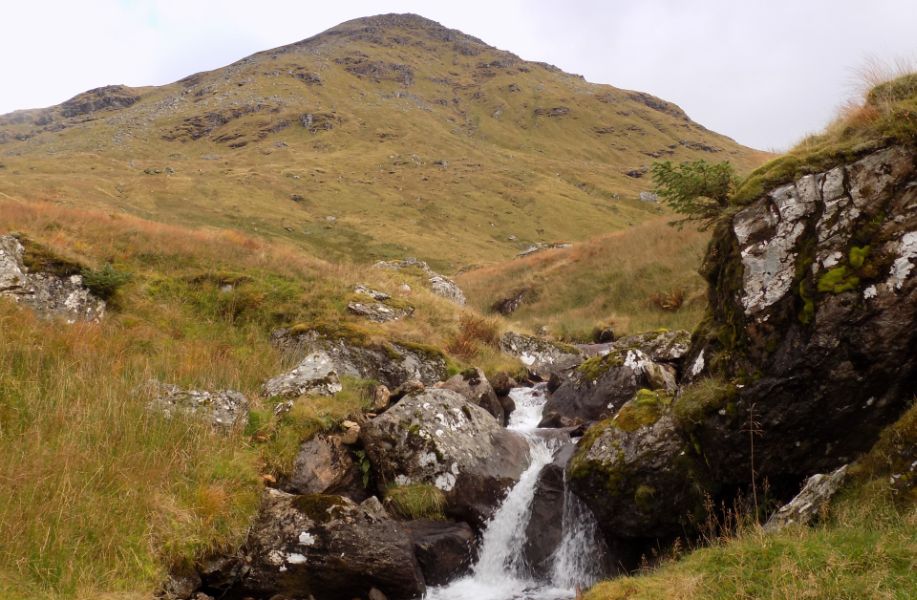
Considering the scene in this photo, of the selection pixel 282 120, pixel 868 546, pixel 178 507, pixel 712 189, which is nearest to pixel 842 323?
pixel 868 546

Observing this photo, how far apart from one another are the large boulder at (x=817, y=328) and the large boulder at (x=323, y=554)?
182 inches

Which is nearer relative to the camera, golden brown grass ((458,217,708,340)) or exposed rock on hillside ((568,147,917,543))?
exposed rock on hillside ((568,147,917,543))

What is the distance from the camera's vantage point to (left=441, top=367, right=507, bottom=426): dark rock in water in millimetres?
13203

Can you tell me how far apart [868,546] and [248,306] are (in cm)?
1481

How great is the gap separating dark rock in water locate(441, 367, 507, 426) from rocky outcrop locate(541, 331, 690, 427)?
116cm

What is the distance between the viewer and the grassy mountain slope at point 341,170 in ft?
226

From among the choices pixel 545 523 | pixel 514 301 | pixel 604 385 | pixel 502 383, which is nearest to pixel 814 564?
pixel 545 523

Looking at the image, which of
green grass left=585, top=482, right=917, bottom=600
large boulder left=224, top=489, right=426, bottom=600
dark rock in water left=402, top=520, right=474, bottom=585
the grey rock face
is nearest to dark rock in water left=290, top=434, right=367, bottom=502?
large boulder left=224, top=489, right=426, bottom=600

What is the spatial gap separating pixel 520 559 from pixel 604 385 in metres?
5.19

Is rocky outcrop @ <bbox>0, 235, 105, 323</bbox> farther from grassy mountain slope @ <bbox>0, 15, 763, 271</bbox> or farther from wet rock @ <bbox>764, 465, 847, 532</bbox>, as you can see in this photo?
wet rock @ <bbox>764, 465, 847, 532</bbox>

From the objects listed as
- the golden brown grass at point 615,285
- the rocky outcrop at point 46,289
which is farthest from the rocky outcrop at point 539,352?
the rocky outcrop at point 46,289

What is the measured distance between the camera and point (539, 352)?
63.3 ft

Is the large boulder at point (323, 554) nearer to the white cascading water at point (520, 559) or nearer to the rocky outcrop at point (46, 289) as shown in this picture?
the white cascading water at point (520, 559)

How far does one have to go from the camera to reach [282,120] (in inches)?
6033
